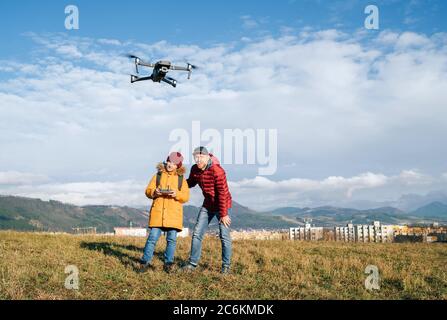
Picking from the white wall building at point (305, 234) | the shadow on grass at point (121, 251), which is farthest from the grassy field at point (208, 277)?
the white wall building at point (305, 234)

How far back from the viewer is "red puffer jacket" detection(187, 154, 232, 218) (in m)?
8.75

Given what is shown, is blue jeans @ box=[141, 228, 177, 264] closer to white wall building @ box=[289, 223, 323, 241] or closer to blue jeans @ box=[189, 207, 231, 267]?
blue jeans @ box=[189, 207, 231, 267]

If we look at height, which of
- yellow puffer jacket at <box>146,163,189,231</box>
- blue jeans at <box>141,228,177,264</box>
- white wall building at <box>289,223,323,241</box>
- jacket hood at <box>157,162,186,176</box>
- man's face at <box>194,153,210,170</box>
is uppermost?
man's face at <box>194,153,210,170</box>

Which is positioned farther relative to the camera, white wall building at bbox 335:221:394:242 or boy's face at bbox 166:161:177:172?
white wall building at bbox 335:221:394:242

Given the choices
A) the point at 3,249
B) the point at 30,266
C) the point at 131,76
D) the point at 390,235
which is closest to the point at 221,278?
the point at 30,266

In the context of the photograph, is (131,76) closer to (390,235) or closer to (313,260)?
(313,260)

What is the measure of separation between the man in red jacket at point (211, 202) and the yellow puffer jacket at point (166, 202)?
1.38ft

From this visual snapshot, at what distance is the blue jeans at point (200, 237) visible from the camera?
8.90 metres

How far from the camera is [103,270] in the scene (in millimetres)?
8766

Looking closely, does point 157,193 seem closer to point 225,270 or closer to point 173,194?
point 173,194

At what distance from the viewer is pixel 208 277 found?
8367 millimetres
